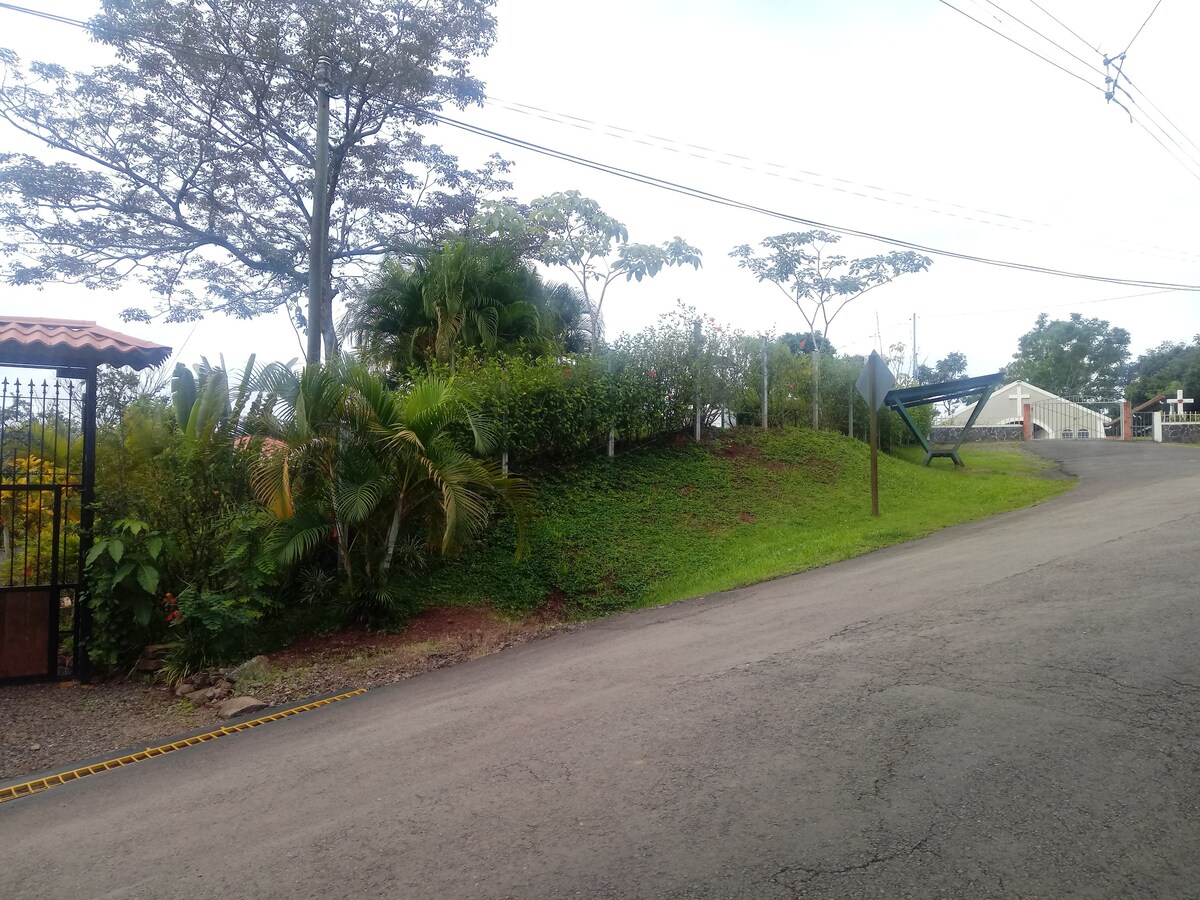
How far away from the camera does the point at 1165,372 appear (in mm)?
57219

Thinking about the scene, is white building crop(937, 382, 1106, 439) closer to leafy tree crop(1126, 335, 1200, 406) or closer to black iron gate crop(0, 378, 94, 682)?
leafy tree crop(1126, 335, 1200, 406)

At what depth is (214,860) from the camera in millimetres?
4129

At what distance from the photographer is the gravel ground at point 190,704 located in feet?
22.1

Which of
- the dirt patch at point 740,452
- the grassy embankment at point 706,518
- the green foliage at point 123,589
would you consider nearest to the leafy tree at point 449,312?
the grassy embankment at point 706,518

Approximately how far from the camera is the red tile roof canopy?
8.00m

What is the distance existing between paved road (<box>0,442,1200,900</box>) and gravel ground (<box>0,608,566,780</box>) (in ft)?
2.47

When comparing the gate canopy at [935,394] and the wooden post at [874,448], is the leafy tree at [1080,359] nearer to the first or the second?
the gate canopy at [935,394]

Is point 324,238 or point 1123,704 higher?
point 324,238

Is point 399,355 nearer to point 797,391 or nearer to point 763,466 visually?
point 763,466

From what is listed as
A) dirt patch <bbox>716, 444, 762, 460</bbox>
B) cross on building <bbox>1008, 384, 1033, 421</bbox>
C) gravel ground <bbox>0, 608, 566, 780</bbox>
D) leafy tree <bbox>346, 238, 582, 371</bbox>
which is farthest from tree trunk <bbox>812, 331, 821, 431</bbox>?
cross on building <bbox>1008, 384, 1033, 421</bbox>

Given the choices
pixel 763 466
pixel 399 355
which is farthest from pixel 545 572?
pixel 763 466

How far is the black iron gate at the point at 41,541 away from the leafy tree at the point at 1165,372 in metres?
55.8

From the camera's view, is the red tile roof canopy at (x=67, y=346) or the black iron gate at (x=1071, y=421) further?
the black iron gate at (x=1071, y=421)

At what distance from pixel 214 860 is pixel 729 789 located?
2602 mm
